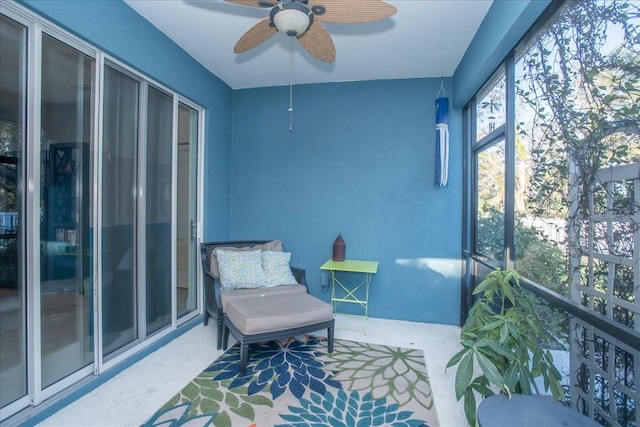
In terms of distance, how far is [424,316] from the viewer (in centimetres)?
353

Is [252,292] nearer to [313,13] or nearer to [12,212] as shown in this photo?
[12,212]

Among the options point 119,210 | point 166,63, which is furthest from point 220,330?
point 166,63

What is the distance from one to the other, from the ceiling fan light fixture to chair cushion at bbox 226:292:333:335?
1.94 m

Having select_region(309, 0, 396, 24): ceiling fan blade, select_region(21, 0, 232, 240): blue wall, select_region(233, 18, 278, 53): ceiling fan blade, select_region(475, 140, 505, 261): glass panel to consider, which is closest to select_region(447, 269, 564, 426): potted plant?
select_region(475, 140, 505, 261): glass panel

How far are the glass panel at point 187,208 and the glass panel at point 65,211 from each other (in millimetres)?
1016

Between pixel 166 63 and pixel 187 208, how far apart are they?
1.40 metres

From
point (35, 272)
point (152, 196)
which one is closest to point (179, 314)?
point (152, 196)

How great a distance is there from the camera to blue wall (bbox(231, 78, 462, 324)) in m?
3.51

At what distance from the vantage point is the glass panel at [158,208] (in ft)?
9.04

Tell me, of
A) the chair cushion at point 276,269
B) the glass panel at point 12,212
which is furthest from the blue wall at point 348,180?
the glass panel at point 12,212

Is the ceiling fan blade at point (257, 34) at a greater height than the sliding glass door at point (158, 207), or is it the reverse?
the ceiling fan blade at point (257, 34)

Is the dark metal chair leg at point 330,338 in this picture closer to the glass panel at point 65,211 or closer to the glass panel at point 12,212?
the glass panel at point 65,211

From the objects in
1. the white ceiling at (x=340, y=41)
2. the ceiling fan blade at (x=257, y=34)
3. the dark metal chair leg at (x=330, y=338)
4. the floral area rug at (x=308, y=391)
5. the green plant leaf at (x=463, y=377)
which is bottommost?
the floral area rug at (x=308, y=391)

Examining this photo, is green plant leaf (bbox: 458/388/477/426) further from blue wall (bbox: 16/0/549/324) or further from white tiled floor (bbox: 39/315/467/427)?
blue wall (bbox: 16/0/549/324)
